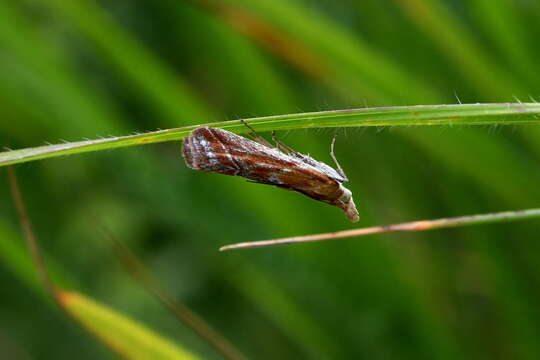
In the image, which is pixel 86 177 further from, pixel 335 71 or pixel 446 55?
pixel 446 55

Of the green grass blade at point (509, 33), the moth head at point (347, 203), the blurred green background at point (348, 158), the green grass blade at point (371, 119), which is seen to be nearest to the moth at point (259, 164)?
the moth head at point (347, 203)

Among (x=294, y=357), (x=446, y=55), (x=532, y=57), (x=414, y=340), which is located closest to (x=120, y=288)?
(x=294, y=357)

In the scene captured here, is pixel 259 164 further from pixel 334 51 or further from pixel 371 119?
pixel 334 51

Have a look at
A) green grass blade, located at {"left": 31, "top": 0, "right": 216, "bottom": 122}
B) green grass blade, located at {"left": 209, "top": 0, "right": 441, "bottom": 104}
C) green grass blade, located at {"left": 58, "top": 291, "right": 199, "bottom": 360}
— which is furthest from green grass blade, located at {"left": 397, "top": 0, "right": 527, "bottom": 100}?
green grass blade, located at {"left": 58, "top": 291, "right": 199, "bottom": 360}

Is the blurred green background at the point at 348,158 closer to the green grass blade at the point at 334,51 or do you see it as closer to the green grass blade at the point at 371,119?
the green grass blade at the point at 334,51

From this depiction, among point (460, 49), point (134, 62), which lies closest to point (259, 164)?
point (134, 62)

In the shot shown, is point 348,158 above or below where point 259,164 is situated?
below
